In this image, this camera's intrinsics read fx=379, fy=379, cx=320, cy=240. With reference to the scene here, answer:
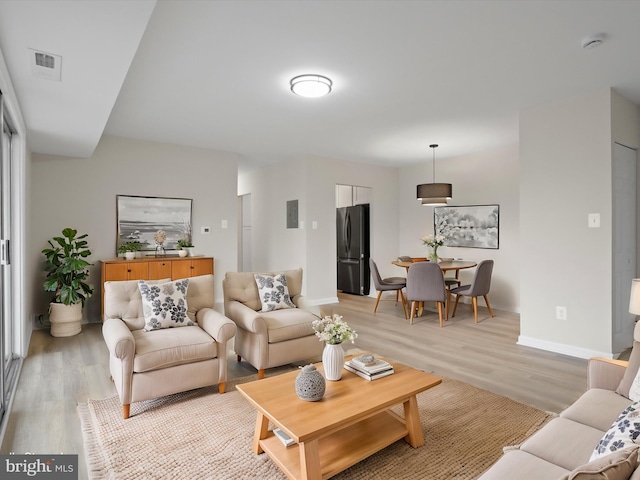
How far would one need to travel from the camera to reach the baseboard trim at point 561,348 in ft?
11.5

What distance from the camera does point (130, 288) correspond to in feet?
9.73

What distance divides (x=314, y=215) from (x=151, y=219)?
2493 millimetres

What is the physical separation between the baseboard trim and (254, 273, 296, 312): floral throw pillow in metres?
2.49

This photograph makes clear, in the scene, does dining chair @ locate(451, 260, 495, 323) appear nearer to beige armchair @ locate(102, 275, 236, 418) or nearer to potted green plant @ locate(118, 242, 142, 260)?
beige armchair @ locate(102, 275, 236, 418)

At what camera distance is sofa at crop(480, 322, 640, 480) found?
2.99 feet

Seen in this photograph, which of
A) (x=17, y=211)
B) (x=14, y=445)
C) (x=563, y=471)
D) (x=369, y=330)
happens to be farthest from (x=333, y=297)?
(x=563, y=471)

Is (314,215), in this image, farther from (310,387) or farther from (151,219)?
(310,387)

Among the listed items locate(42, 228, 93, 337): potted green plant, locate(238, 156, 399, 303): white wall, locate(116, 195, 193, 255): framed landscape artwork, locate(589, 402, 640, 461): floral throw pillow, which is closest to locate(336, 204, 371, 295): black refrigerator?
locate(238, 156, 399, 303): white wall

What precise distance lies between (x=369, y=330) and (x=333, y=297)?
6.66 feet

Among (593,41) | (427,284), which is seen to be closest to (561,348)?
(427,284)

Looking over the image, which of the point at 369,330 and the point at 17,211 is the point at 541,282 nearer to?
the point at 369,330

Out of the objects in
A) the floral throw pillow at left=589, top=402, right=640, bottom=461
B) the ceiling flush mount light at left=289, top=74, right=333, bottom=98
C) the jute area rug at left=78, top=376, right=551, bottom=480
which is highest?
the ceiling flush mount light at left=289, top=74, right=333, bottom=98

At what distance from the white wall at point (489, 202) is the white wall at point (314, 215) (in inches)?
21.2

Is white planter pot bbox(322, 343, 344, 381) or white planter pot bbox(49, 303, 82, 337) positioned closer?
white planter pot bbox(322, 343, 344, 381)
